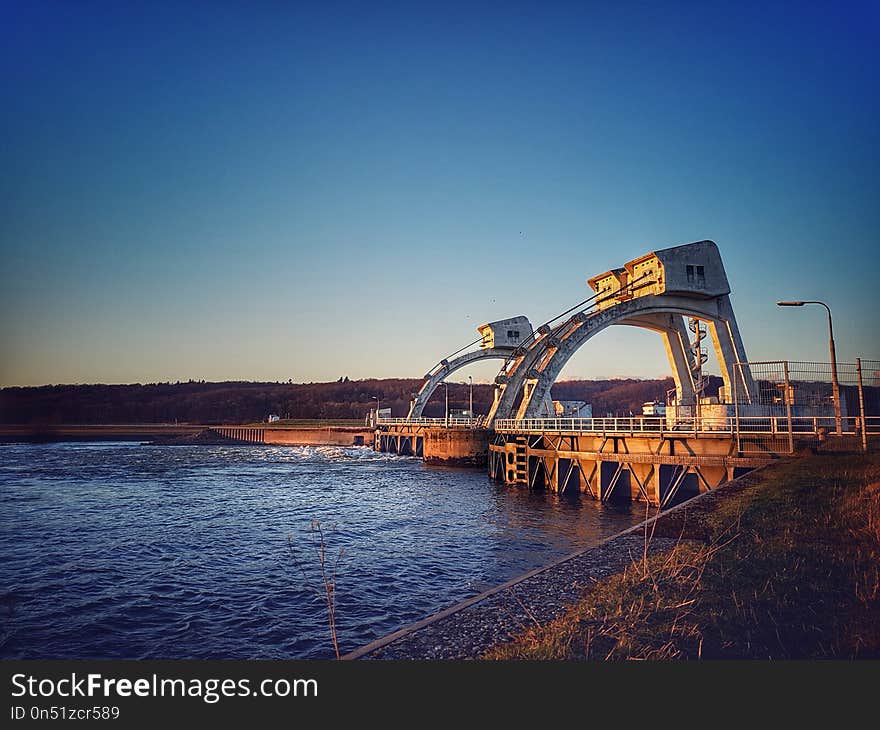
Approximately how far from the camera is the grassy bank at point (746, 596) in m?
7.73

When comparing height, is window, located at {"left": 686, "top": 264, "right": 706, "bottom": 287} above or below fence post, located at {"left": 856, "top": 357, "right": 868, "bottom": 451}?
above

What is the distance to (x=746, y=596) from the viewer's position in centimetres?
934

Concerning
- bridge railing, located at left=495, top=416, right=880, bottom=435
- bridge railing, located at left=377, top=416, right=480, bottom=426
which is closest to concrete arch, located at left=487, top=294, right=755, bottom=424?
bridge railing, located at left=495, top=416, right=880, bottom=435

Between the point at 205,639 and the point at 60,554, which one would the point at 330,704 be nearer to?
the point at 205,639

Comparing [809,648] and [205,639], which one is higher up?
[809,648]

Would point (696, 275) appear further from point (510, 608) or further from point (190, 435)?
point (190, 435)

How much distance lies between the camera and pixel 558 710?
614 centimetres

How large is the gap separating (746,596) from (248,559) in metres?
15.7

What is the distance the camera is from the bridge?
2628 cm

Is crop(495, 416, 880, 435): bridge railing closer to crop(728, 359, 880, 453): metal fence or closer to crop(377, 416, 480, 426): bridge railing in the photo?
crop(728, 359, 880, 453): metal fence

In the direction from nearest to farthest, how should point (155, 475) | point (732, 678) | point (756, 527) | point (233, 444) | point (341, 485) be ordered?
point (732, 678) < point (756, 527) < point (341, 485) < point (155, 475) < point (233, 444)

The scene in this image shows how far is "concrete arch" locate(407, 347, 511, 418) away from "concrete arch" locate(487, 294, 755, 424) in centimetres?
2091

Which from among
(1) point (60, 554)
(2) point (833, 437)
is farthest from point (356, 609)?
(2) point (833, 437)

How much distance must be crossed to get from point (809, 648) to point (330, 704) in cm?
656
